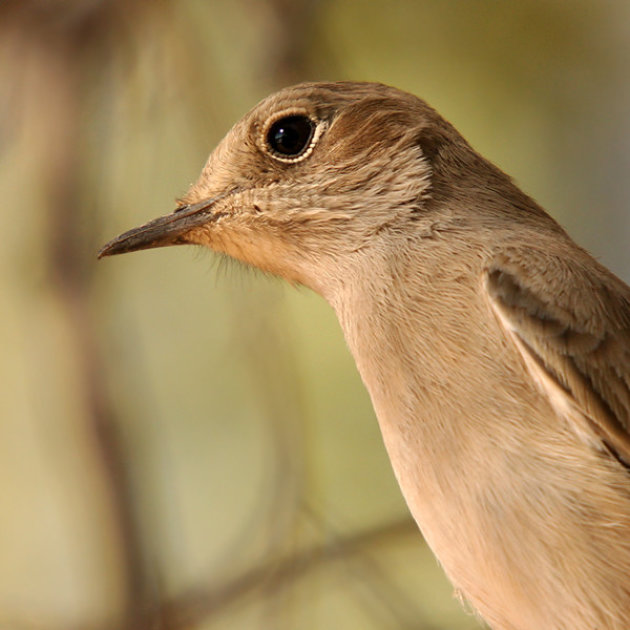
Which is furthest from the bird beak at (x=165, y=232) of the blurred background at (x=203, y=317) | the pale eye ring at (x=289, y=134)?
the blurred background at (x=203, y=317)

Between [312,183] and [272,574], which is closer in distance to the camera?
[312,183]

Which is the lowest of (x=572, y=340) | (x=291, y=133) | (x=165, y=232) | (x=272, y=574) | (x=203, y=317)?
(x=272, y=574)

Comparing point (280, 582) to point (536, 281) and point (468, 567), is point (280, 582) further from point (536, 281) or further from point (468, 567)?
point (536, 281)

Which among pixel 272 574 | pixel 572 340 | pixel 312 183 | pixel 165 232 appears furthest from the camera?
pixel 272 574

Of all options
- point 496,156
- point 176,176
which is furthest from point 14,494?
point 496,156

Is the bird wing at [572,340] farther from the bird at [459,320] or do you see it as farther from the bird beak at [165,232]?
the bird beak at [165,232]

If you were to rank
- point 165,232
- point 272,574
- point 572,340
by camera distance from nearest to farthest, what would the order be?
1. point 572,340
2. point 165,232
3. point 272,574

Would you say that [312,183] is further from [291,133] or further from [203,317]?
[203,317]

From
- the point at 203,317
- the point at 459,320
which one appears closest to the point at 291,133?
the point at 459,320

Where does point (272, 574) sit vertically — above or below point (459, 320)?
below
